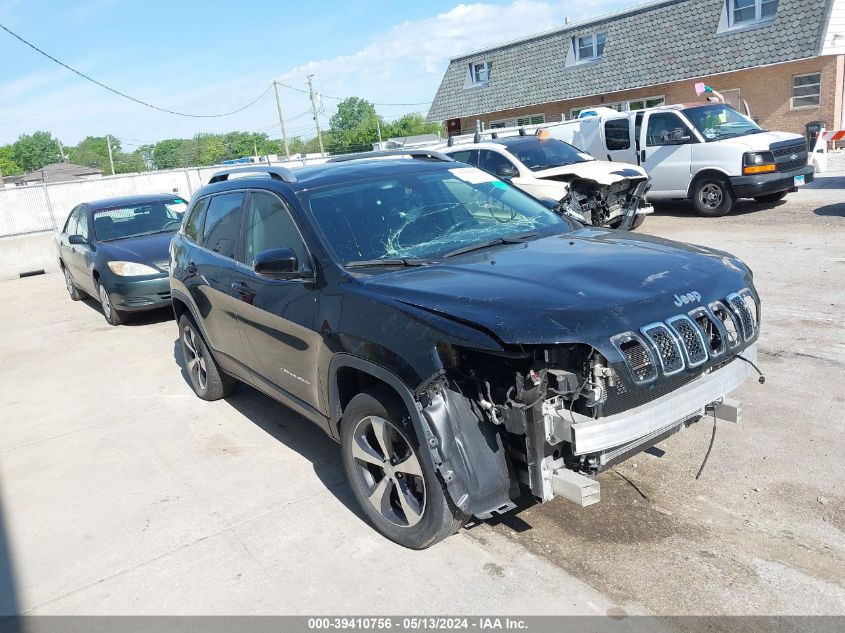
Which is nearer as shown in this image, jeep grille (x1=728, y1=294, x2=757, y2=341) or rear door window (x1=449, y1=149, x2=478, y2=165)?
jeep grille (x1=728, y1=294, x2=757, y2=341)

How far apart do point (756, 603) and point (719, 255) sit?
1.77 meters

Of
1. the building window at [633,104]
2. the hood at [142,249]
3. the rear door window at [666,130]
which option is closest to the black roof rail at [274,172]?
the hood at [142,249]

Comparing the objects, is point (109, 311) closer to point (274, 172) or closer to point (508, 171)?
point (274, 172)

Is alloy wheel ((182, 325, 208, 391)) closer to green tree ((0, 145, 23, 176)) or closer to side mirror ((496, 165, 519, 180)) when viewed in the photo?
side mirror ((496, 165, 519, 180))

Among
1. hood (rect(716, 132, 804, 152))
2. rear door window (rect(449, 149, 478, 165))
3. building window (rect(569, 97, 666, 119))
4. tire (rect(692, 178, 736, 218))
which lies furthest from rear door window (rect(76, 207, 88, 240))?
building window (rect(569, 97, 666, 119))

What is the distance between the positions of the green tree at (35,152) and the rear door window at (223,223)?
391 feet

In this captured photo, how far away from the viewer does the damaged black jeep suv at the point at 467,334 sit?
9.91 ft

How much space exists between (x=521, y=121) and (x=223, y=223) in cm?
3017

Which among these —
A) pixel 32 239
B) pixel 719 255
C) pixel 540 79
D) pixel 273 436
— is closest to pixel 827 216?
pixel 719 255

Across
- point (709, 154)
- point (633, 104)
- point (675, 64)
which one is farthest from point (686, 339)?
point (633, 104)

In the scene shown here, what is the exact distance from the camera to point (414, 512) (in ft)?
11.5

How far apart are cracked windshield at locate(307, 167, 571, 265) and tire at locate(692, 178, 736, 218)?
31.3 feet

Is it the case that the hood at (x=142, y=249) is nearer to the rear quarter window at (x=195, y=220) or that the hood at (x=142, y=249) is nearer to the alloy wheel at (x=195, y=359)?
the alloy wheel at (x=195, y=359)

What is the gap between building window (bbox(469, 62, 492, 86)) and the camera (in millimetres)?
34944
